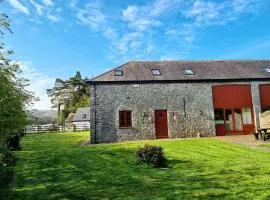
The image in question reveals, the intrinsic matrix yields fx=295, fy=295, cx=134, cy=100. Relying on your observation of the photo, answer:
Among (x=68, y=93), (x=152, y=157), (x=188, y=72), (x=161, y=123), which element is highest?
(x=68, y=93)

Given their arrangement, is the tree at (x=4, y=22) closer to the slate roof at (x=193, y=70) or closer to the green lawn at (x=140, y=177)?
the green lawn at (x=140, y=177)

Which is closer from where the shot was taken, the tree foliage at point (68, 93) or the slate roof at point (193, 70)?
the slate roof at point (193, 70)

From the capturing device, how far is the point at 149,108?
931 inches

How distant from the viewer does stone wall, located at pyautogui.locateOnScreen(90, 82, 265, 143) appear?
23000 mm

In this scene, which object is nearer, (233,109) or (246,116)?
(233,109)

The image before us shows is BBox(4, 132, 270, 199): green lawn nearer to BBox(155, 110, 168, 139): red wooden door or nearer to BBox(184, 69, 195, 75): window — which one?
BBox(155, 110, 168, 139): red wooden door

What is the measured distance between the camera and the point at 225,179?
8.56 metres

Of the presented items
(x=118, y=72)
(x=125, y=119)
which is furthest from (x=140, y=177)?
(x=118, y=72)

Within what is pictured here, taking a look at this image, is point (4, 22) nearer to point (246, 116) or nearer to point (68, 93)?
point (246, 116)

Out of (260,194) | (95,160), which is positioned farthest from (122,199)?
(95,160)

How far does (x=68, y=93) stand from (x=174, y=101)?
57604mm

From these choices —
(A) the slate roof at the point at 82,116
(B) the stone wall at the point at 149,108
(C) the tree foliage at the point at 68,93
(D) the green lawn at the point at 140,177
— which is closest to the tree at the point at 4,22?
(D) the green lawn at the point at 140,177

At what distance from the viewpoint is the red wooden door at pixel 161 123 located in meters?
23.7

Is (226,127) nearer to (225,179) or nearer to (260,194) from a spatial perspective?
(225,179)
